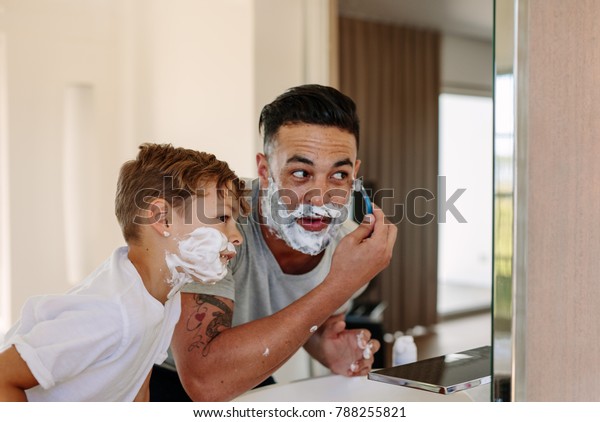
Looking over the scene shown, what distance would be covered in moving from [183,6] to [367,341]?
2.25 ft

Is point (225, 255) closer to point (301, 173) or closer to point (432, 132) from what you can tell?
point (301, 173)

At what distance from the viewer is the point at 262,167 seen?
117 centimetres

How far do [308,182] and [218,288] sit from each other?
Answer: 0.24 metres

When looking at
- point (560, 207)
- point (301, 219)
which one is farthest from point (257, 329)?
point (560, 207)

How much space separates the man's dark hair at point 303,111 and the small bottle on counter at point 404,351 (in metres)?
0.42

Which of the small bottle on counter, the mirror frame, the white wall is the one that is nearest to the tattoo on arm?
the small bottle on counter

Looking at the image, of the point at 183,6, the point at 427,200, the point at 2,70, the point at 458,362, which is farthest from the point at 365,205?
the point at 2,70

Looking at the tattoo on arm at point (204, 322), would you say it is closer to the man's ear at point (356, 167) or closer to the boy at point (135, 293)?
the boy at point (135, 293)

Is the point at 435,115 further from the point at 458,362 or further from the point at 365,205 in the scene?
the point at 458,362

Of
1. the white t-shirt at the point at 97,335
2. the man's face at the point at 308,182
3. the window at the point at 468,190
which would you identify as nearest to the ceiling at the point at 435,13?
the window at the point at 468,190

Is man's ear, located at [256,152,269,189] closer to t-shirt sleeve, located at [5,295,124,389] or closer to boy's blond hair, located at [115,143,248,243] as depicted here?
boy's blond hair, located at [115,143,248,243]

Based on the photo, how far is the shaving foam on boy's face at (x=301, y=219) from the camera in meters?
1.18

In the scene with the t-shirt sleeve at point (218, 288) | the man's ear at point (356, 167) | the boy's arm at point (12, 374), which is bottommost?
the boy's arm at point (12, 374)

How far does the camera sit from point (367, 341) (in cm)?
128
